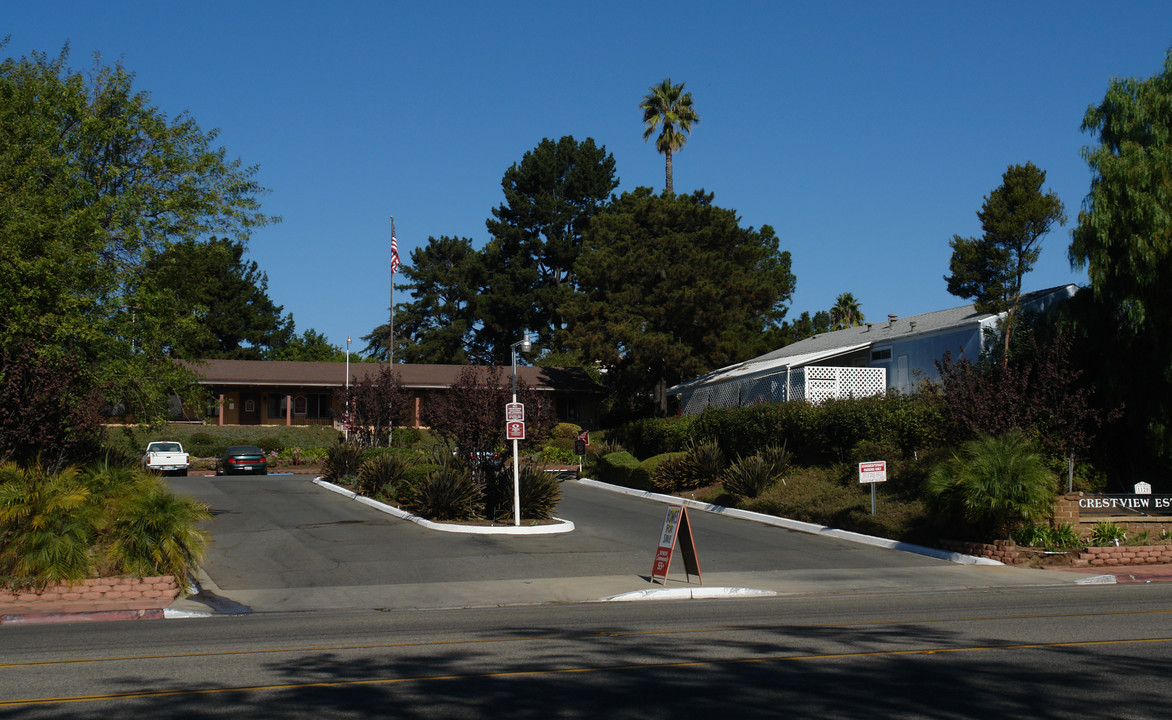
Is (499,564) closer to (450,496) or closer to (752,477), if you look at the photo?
(450,496)

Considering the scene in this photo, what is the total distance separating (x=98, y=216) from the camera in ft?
63.1

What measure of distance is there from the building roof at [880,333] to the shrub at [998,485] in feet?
32.8

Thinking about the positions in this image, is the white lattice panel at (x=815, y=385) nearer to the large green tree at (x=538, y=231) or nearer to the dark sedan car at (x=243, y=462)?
the dark sedan car at (x=243, y=462)

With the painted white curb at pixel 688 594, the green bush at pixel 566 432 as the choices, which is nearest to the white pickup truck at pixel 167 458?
the green bush at pixel 566 432

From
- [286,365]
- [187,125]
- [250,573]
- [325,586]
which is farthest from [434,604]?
[286,365]

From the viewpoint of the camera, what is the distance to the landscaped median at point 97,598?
42.6 ft

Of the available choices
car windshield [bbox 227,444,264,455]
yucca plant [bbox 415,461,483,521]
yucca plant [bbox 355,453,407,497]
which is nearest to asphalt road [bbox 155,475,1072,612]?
yucca plant [bbox 415,461,483,521]

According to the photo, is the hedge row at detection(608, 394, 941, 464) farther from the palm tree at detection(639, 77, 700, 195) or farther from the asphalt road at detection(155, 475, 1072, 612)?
the palm tree at detection(639, 77, 700, 195)

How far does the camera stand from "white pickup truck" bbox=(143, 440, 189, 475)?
3788 cm

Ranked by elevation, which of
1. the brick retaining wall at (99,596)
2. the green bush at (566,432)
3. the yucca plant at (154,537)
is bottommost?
the brick retaining wall at (99,596)

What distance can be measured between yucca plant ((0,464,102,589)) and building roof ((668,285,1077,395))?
22140mm

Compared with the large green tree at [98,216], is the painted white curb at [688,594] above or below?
below

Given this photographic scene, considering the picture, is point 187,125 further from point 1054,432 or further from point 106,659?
point 1054,432

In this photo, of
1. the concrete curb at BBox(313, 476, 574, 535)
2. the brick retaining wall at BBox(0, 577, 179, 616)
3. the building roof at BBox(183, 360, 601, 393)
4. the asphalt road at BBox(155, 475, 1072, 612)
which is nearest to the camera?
the brick retaining wall at BBox(0, 577, 179, 616)
